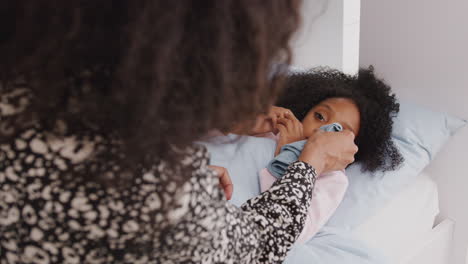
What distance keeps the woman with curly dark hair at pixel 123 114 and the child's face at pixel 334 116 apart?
2.58ft

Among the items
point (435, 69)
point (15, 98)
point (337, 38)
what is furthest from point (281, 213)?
point (337, 38)

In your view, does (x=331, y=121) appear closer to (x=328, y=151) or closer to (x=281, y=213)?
(x=328, y=151)

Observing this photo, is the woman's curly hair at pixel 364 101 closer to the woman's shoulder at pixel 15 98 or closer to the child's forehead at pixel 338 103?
the child's forehead at pixel 338 103

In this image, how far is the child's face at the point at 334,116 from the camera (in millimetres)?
1359

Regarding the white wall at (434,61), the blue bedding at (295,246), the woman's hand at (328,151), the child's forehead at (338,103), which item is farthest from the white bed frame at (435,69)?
the woman's hand at (328,151)

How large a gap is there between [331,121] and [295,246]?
0.43m

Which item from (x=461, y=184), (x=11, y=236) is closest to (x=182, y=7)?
(x=11, y=236)

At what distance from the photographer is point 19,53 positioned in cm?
48

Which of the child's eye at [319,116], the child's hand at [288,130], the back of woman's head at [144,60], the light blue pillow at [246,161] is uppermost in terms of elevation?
the child's eye at [319,116]

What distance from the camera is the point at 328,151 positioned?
108 cm

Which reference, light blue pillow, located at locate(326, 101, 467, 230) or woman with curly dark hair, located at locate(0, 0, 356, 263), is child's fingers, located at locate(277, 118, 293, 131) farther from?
woman with curly dark hair, located at locate(0, 0, 356, 263)

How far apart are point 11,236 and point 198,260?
0.79 feet

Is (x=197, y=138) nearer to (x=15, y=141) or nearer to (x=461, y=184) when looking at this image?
(x=15, y=141)

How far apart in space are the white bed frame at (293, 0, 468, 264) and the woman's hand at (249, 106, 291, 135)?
28 centimetres
